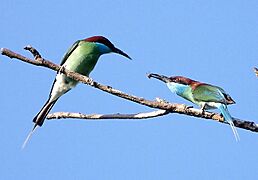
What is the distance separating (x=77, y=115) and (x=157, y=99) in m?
0.80

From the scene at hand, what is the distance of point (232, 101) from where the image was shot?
3.29 m

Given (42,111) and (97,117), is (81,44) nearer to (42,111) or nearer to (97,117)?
(42,111)

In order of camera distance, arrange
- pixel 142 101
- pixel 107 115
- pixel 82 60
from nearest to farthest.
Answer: pixel 142 101 → pixel 107 115 → pixel 82 60

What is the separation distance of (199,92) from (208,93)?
4.0 inches

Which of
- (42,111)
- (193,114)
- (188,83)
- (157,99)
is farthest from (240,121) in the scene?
(42,111)

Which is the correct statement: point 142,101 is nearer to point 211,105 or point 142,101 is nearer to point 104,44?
point 211,105

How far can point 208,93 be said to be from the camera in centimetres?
343

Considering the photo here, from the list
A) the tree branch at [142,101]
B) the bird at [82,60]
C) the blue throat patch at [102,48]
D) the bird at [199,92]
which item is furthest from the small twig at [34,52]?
the blue throat patch at [102,48]

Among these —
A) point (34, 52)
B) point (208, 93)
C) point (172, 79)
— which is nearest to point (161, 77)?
point (172, 79)

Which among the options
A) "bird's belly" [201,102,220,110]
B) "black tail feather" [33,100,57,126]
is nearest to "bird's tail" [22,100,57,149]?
"black tail feather" [33,100,57,126]

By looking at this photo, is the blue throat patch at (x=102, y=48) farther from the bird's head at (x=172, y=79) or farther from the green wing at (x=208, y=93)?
the green wing at (x=208, y=93)

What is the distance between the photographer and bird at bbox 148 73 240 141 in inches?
132

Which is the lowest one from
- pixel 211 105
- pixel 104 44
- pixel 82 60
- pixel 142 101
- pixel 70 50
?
pixel 142 101

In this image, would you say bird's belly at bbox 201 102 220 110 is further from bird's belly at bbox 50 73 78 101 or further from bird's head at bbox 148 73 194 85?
bird's belly at bbox 50 73 78 101
